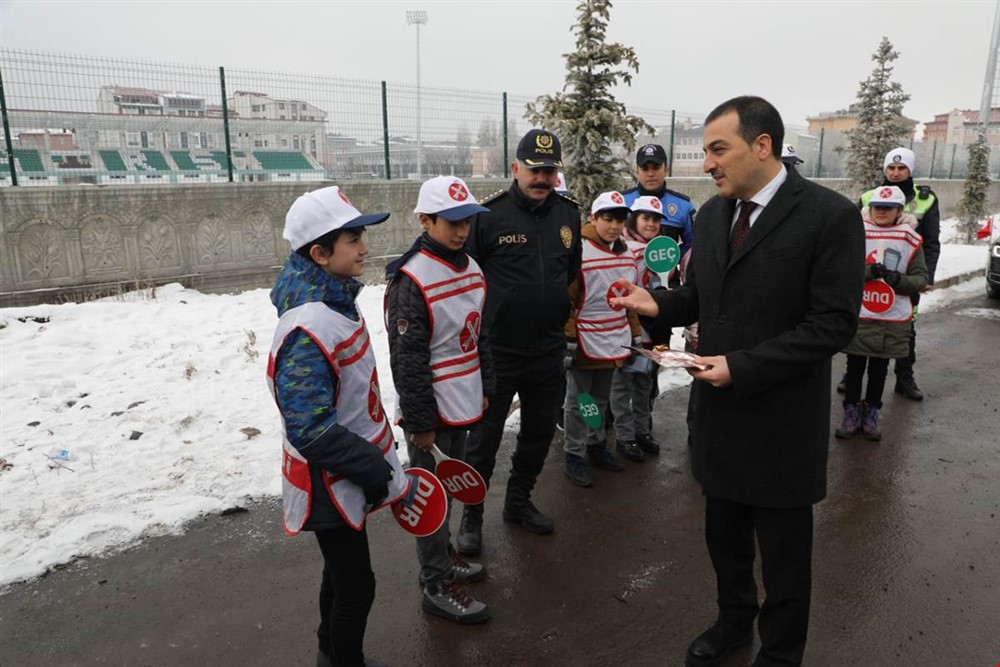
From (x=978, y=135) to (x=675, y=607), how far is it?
21.7 metres

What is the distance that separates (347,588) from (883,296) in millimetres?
5052

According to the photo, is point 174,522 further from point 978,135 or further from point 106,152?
point 978,135

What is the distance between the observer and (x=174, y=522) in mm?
4211

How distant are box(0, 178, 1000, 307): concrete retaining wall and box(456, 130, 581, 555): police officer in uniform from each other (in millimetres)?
7116

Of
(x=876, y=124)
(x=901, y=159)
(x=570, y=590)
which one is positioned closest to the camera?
(x=570, y=590)

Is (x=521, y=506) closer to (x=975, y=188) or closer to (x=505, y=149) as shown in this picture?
A: (x=505, y=149)

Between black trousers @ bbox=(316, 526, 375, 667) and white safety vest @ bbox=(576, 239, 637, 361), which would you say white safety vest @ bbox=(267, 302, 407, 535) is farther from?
white safety vest @ bbox=(576, 239, 637, 361)

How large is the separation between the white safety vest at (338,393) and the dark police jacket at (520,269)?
52.2 inches

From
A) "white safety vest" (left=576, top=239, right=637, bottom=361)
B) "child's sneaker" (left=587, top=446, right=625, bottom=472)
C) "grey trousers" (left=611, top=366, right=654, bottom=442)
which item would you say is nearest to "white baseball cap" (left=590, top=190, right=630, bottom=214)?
"white safety vest" (left=576, top=239, right=637, bottom=361)

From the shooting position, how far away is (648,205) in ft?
17.1

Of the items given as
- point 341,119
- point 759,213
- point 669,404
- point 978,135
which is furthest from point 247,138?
point 978,135

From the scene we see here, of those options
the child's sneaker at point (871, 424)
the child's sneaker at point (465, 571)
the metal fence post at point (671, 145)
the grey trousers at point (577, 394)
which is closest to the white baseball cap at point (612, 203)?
the grey trousers at point (577, 394)

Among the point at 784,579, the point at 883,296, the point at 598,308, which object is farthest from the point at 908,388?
the point at 784,579

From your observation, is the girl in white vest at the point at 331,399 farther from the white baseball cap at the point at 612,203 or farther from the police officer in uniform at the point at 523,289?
the white baseball cap at the point at 612,203
